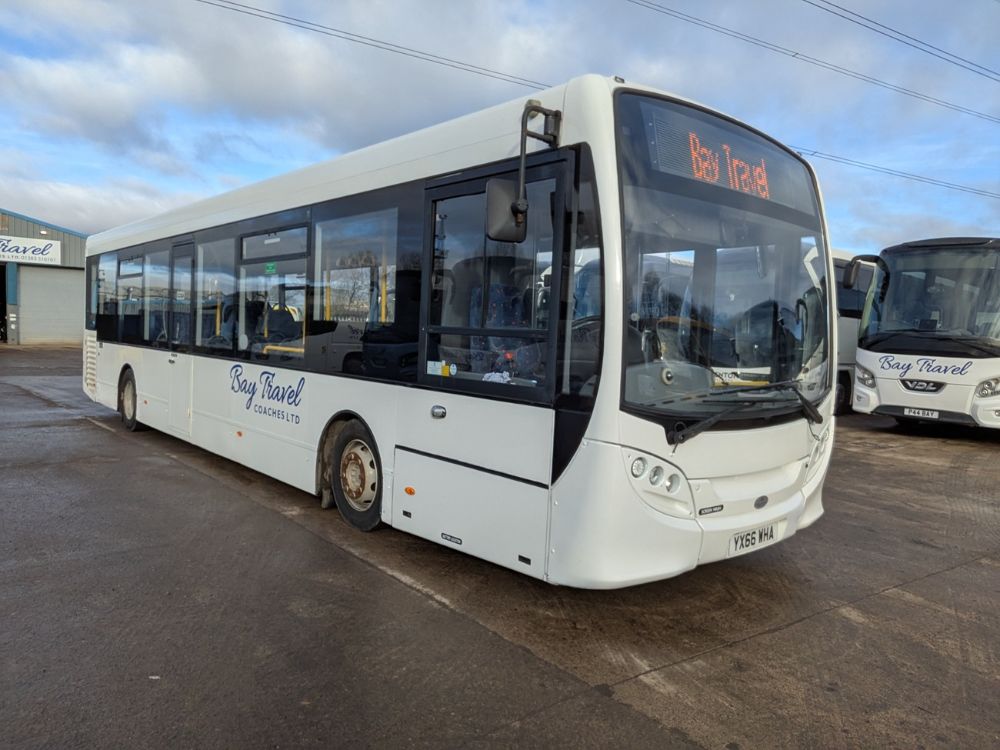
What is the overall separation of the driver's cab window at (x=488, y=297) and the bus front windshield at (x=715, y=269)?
50 centimetres

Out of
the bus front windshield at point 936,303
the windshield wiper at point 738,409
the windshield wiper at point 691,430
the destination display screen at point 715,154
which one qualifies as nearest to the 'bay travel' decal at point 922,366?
the bus front windshield at point 936,303

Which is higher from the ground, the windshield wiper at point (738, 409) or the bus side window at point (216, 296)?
the bus side window at point (216, 296)

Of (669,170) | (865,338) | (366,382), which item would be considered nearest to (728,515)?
(669,170)

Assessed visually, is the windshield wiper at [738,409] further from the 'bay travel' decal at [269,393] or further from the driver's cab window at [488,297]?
the 'bay travel' decal at [269,393]

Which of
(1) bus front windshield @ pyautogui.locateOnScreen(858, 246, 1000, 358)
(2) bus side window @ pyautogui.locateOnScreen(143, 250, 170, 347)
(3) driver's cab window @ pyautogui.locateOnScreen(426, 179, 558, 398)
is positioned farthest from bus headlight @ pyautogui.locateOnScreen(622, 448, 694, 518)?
(1) bus front windshield @ pyautogui.locateOnScreen(858, 246, 1000, 358)

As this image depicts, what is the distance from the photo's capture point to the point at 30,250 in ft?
108

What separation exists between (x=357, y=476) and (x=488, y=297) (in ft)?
6.75

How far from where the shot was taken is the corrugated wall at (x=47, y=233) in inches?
1275

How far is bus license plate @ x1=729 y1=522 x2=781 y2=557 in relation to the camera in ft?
13.3

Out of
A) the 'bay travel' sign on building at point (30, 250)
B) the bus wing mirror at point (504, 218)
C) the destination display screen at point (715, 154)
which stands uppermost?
the 'bay travel' sign on building at point (30, 250)

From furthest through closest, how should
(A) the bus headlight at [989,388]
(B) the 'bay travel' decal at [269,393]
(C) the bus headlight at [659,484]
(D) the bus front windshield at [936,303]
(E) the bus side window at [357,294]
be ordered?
(D) the bus front windshield at [936,303] → (A) the bus headlight at [989,388] → (B) the 'bay travel' decal at [269,393] → (E) the bus side window at [357,294] → (C) the bus headlight at [659,484]

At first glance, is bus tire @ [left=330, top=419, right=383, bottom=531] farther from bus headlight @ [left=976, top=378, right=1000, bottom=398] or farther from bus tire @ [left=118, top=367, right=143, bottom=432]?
bus headlight @ [left=976, top=378, right=1000, bottom=398]

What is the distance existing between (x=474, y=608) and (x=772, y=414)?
212 centimetres

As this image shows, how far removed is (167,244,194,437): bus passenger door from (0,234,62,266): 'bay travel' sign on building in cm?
3028
